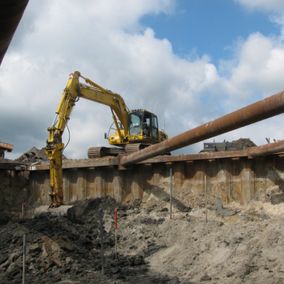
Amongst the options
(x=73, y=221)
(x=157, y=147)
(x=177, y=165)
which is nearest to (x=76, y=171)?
(x=73, y=221)

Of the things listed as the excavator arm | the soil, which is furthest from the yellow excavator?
the soil

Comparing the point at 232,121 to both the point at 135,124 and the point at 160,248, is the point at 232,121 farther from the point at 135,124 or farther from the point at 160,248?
the point at 135,124

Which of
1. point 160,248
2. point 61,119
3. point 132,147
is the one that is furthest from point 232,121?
point 132,147

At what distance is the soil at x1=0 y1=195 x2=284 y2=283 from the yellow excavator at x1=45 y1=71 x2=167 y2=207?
2760 mm

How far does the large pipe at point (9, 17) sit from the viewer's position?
11.1 feet

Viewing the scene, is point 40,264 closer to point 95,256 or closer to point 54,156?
point 95,256

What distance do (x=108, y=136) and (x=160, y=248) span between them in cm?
1139

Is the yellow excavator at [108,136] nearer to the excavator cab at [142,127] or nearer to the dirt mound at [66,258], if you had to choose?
the excavator cab at [142,127]

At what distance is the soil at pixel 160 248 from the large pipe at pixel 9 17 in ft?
24.2

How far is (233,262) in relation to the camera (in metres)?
10.9

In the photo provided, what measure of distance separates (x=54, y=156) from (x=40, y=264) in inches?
291

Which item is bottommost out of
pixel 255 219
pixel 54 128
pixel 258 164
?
pixel 255 219

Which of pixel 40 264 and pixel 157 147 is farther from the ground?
pixel 157 147

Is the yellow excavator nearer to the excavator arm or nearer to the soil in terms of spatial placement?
the excavator arm
